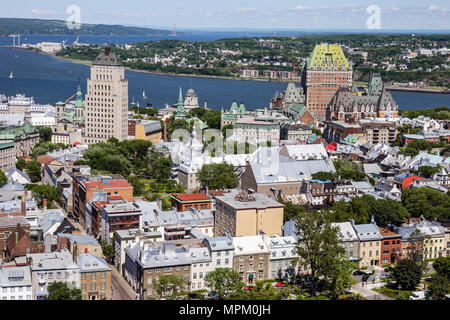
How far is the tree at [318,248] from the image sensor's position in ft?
61.8

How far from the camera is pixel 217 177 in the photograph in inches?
1241

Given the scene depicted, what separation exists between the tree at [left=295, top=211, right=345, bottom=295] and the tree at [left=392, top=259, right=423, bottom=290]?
1892 mm

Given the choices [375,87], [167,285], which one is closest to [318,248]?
[167,285]

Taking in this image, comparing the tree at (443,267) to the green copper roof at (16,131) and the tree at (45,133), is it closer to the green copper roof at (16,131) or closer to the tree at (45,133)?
the green copper roof at (16,131)

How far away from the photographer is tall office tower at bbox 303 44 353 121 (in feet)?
201

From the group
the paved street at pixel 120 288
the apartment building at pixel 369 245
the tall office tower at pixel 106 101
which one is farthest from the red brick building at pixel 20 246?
the tall office tower at pixel 106 101

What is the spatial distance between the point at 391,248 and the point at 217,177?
11.0 metres

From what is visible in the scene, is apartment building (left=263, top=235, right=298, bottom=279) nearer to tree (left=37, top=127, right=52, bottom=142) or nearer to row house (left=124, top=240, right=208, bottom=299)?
row house (left=124, top=240, right=208, bottom=299)

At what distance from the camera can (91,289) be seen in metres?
17.9

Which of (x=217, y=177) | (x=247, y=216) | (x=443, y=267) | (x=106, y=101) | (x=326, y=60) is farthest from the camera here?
(x=326, y=60)

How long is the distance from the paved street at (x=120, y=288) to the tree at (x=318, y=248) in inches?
209

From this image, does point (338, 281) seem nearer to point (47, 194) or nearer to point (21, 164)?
point (47, 194)
